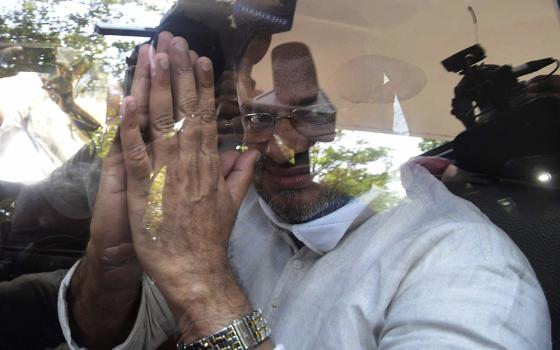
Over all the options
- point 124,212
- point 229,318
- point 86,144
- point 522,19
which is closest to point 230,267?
point 229,318

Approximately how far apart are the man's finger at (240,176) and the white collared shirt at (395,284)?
0.13 m

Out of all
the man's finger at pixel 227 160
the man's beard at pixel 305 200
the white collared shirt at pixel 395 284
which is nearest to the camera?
the white collared shirt at pixel 395 284

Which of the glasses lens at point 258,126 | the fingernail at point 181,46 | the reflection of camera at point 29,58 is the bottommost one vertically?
the glasses lens at point 258,126

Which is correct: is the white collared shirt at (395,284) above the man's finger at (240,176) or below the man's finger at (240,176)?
below

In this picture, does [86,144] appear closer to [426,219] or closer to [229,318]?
[229,318]

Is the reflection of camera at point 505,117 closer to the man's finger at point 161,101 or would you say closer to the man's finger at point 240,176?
the man's finger at point 240,176

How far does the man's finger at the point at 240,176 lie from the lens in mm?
1160

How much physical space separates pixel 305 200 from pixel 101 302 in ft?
1.72

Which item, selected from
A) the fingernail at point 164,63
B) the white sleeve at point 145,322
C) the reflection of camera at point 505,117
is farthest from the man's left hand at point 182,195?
the reflection of camera at point 505,117

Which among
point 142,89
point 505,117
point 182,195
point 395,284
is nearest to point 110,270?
point 182,195

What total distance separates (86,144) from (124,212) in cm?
18

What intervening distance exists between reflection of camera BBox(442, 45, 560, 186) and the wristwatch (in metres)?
0.56

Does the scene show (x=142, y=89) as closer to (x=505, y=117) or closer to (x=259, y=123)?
(x=259, y=123)

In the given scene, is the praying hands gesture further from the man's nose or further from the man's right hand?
the man's nose
